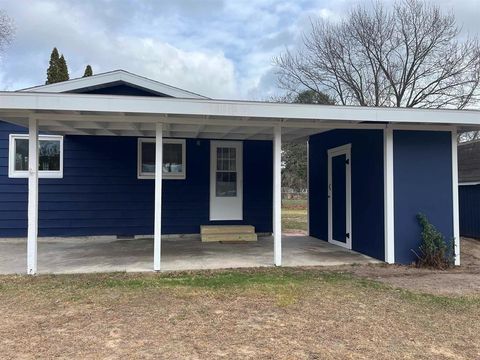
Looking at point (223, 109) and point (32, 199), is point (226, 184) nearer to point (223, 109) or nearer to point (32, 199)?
point (223, 109)

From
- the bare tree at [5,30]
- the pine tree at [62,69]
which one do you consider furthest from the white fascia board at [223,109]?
the bare tree at [5,30]

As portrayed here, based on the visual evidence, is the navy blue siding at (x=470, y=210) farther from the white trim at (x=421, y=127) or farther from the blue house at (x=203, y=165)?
the white trim at (x=421, y=127)

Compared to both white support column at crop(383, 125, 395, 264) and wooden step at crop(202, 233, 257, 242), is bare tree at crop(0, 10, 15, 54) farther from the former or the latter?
white support column at crop(383, 125, 395, 264)

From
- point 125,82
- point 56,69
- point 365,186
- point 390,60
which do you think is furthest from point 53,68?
point 390,60

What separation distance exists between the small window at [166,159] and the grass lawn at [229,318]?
12.9 ft

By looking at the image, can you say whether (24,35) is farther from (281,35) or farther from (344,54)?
(344,54)

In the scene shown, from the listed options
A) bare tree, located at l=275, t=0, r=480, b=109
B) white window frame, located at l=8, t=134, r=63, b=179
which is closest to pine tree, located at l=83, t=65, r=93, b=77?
white window frame, located at l=8, t=134, r=63, b=179

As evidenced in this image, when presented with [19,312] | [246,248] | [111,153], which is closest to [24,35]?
[111,153]

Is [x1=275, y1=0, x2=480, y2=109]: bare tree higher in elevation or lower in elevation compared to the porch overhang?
higher

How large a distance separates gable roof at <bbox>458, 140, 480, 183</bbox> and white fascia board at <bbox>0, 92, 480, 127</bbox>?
497 centimetres

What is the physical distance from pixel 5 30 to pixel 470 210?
797 inches

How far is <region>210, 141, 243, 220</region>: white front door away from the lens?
9305mm

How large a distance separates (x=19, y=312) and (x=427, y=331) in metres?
3.84

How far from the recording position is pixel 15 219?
850 centimetres
